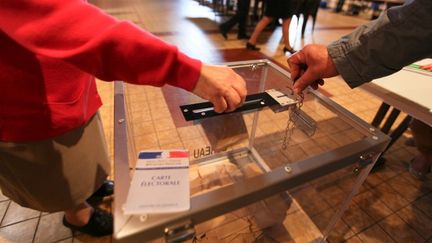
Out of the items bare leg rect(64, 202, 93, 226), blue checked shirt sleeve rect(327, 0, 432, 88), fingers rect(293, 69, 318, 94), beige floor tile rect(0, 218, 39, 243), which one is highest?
blue checked shirt sleeve rect(327, 0, 432, 88)

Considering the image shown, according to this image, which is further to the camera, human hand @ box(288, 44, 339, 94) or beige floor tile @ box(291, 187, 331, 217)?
beige floor tile @ box(291, 187, 331, 217)

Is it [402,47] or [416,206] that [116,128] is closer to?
[402,47]

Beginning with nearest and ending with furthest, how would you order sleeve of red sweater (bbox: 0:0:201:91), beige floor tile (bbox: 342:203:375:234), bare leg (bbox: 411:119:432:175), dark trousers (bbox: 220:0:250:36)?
sleeve of red sweater (bbox: 0:0:201:91), beige floor tile (bbox: 342:203:375:234), bare leg (bbox: 411:119:432:175), dark trousers (bbox: 220:0:250:36)

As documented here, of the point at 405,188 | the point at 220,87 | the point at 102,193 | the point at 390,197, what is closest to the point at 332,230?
the point at 390,197

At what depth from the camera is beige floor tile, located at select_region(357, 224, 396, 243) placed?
0.93 meters

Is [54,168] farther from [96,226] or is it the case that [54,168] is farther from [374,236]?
[374,236]

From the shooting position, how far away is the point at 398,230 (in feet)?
3.17

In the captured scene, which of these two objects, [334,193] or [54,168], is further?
[334,193]

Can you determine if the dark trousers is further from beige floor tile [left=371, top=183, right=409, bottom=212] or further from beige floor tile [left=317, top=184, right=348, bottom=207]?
beige floor tile [left=317, top=184, right=348, bottom=207]

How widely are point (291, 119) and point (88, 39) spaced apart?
2.05 feet

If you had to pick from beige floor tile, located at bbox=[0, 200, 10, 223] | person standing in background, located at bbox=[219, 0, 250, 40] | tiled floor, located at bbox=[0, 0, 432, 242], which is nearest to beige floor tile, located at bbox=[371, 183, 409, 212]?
tiled floor, located at bbox=[0, 0, 432, 242]

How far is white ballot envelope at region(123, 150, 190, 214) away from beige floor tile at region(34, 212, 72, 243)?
668 millimetres

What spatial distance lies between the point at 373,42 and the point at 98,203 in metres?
1.09

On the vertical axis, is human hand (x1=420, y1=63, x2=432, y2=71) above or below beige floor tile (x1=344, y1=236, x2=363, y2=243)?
above
